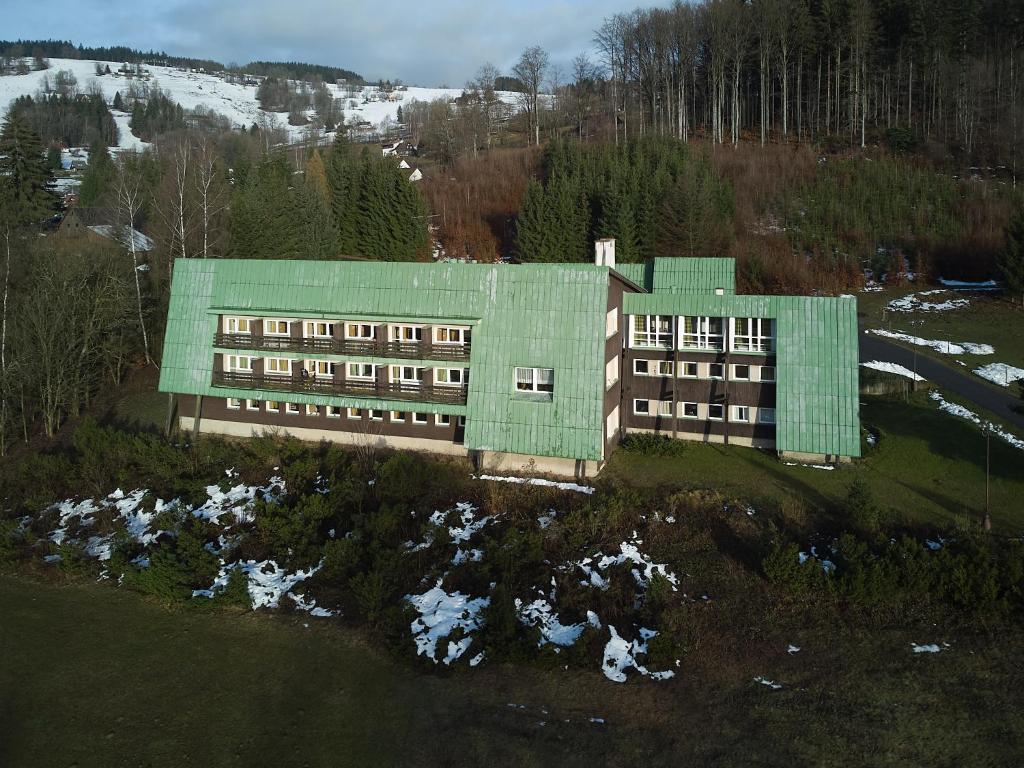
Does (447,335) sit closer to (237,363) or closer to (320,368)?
(320,368)

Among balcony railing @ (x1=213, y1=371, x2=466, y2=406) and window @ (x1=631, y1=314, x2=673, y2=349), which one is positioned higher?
window @ (x1=631, y1=314, x2=673, y2=349)

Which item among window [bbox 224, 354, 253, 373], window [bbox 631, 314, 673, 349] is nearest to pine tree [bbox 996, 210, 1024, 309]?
window [bbox 631, 314, 673, 349]

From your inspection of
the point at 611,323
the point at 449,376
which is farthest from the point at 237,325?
the point at 611,323

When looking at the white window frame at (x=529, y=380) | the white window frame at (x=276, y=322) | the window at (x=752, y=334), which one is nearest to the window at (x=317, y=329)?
the white window frame at (x=276, y=322)

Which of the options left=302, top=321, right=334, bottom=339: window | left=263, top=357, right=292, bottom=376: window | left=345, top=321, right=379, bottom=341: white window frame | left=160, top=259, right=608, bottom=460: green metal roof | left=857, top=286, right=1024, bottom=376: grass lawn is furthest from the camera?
left=857, top=286, right=1024, bottom=376: grass lawn

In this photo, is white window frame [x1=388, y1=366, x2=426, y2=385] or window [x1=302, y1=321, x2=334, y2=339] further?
window [x1=302, y1=321, x2=334, y2=339]

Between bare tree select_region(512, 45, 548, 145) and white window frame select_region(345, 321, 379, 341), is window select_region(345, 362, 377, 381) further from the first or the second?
bare tree select_region(512, 45, 548, 145)
